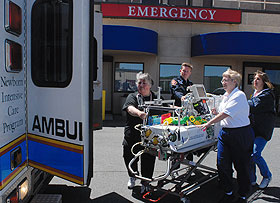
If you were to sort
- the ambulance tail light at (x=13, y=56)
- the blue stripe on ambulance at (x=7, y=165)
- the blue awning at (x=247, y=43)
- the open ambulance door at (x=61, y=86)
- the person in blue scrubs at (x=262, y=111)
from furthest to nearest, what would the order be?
the blue awning at (x=247, y=43) → the person in blue scrubs at (x=262, y=111) → the open ambulance door at (x=61, y=86) → the ambulance tail light at (x=13, y=56) → the blue stripe on ambulance at (x=7, y=165)

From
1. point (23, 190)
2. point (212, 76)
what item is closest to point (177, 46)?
point (212, 76)

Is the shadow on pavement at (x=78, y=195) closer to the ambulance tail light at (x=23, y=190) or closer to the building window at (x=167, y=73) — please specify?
the ambulance tail light at (x=23, y=190)

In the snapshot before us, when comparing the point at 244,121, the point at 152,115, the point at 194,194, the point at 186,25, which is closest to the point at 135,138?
the point at 152,115

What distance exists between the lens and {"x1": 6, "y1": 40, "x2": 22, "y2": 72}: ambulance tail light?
7.23 ft

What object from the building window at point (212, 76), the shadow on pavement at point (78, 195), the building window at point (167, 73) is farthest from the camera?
the building window at point (212, 76)

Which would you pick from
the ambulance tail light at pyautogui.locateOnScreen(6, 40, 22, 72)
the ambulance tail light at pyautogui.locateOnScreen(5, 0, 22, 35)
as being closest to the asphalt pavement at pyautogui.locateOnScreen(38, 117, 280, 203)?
the ambulance tail light at pyautogui.locateOnScreen(6, 40, 22, 72)

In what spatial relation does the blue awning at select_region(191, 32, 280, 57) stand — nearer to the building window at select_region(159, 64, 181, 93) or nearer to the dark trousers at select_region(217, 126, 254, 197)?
the building window at select_region(159, 64, 181, 93)

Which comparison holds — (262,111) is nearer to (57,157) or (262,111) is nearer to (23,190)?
(57,157)

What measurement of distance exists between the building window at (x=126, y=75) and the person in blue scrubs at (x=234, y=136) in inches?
363

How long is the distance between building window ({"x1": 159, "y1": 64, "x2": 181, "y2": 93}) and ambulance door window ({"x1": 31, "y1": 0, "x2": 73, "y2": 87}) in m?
10.3

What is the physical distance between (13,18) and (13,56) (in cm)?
31

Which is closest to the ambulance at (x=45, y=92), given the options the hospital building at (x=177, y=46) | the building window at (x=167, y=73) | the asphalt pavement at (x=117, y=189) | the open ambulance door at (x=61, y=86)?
the open ambulance door at (x=61, y=86)

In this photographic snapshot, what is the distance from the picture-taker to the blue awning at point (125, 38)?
10711 millimetres

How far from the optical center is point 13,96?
2303 mm
